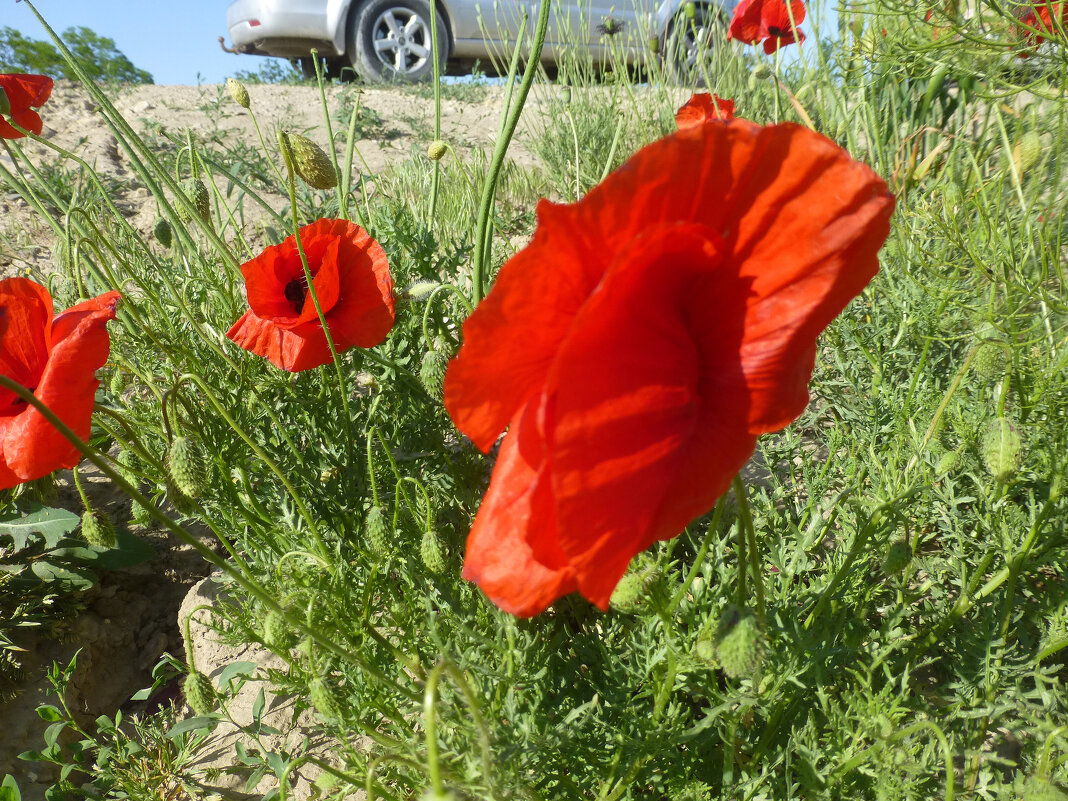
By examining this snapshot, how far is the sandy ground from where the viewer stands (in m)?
4.26

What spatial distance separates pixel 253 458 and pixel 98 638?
0.92m

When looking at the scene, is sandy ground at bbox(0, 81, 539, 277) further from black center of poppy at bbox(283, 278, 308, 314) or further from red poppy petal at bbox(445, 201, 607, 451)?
red poppy petal at bbox(445, 201, 607, 451)

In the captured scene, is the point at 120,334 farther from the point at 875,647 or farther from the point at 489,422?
the point at 875,647

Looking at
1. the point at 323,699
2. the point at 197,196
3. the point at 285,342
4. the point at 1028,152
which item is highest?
the point at 197,196

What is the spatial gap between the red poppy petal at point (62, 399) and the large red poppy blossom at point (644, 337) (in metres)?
0.70

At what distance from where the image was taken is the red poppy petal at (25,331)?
1.04 metres

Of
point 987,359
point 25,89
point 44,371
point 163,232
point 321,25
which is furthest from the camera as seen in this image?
point 321,25

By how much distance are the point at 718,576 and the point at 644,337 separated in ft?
3.31

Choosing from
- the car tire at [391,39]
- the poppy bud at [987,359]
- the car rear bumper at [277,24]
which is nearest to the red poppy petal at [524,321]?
the poppy bud at [987,359]

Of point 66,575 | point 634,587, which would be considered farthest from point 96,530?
point 634,587

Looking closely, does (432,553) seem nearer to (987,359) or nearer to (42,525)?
(987,359)

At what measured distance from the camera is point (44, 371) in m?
1.04

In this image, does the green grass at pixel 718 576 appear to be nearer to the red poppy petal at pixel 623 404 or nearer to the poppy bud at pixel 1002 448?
the poppy bud at pixel 1002 448

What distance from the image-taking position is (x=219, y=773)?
1631mm
